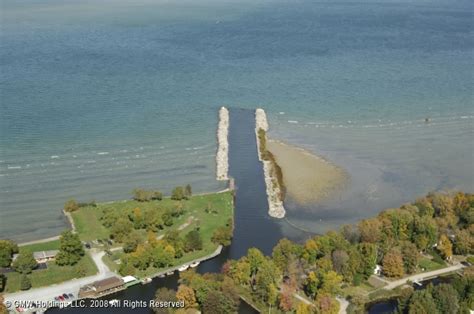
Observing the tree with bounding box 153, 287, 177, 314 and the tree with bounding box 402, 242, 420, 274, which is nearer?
the tree with bounding box 153, 287, 177, 314

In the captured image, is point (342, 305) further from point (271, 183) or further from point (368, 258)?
point (271, 183)

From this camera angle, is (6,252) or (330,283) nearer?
(330,283)

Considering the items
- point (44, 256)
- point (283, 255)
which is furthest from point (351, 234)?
point (44, 256)

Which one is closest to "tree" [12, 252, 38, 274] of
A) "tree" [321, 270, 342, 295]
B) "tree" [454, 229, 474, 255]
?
"tree" [321, 270, 342, 295]

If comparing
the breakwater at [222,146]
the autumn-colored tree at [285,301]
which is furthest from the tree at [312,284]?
the breakwater at [222,146]

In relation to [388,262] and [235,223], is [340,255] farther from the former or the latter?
[235,223]

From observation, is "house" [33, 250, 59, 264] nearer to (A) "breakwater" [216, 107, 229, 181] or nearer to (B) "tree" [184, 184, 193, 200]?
(B) "tree" [184, 184, 193, 200]
